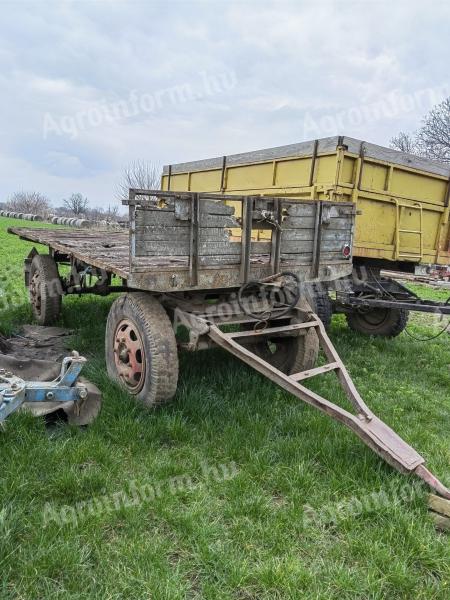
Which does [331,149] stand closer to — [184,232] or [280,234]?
[280,234]

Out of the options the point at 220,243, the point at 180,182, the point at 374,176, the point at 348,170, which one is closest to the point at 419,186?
the point at 374,176

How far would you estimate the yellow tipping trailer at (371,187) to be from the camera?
502cm

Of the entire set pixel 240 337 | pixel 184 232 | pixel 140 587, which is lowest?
pixel 140 587

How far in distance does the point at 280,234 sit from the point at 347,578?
250 centimetres

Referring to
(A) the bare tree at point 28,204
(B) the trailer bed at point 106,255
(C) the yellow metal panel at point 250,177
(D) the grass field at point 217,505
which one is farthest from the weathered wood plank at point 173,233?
(A) the bare tree at point 28,204

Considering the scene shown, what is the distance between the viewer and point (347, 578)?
2.18 m

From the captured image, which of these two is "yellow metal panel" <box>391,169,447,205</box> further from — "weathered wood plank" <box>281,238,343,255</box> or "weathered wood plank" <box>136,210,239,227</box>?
"weathered wood plank" <box>136,210,239,227</box>

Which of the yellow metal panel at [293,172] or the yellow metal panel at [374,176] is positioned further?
the yellow metal panel at [293,172]

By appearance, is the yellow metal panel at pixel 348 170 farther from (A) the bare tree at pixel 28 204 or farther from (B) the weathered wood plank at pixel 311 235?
(A) the bare tree at pixel 28 204

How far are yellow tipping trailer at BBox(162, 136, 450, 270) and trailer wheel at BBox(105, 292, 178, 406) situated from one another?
7.51 feet

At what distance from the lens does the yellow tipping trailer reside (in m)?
5.02

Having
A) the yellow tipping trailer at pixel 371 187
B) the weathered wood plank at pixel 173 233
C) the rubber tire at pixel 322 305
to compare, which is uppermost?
the yellow tipping trailer at pixel 371 187

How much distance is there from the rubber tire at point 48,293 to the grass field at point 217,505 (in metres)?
2.50

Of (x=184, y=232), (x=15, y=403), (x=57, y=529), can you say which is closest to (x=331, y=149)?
(x=184, y=232)
